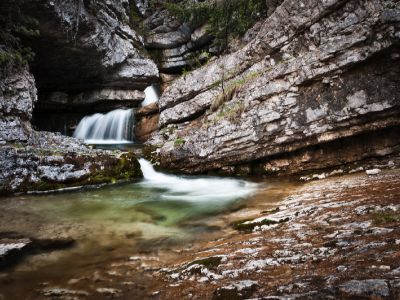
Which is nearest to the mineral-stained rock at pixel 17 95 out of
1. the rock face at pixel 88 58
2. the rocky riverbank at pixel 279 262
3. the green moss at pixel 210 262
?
the rock face at pixel 88 58

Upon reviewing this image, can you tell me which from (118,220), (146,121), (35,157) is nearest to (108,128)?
(146,121)

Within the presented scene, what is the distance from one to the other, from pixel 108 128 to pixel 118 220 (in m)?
12.8

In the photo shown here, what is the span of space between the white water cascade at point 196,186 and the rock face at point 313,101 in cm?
60

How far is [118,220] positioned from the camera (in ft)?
22.0

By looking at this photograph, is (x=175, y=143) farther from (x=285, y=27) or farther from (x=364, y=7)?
(x=364, y=7)

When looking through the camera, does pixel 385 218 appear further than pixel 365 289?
Yes

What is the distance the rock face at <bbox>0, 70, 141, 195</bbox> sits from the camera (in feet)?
31.3

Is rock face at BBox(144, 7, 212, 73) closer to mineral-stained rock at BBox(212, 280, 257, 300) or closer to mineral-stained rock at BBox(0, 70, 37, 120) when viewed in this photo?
mineral-stained rock at BBox(0, 70, 37, 120)

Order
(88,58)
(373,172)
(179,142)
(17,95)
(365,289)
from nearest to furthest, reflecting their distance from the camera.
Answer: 1. (365,289)
2. (373,172)
3. (179,142)
4. (17,95)
5. (88,58)

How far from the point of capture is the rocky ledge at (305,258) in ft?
8.56

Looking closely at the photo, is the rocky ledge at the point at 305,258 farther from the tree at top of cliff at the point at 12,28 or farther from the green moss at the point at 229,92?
the tree at top of cliff at the point at 12,28

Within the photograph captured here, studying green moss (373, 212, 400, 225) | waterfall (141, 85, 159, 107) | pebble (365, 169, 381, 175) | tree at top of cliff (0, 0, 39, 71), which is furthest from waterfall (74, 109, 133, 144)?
green moss (373, 212, 400, 225)

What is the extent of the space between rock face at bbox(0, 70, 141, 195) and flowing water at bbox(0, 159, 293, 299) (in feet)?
2.27

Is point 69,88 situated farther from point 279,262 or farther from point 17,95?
point 279,262
